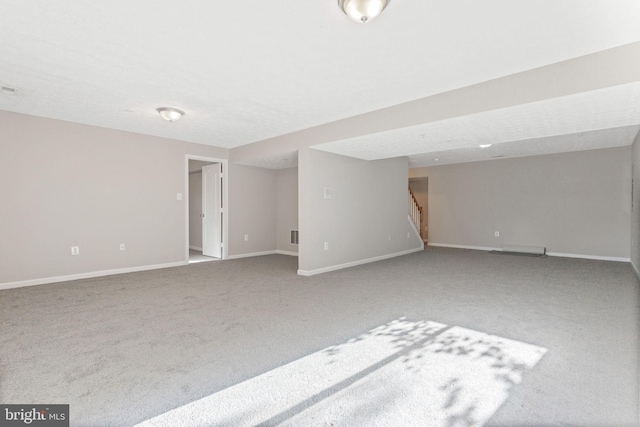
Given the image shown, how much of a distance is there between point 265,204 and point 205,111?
360 centimetres

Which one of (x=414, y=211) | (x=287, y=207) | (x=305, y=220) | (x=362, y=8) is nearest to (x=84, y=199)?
(x=305, y=220)

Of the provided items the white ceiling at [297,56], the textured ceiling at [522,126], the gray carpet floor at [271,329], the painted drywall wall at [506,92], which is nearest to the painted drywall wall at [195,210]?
the gray carpet floor at [271,329]

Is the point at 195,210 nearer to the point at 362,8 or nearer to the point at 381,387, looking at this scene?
the point at 362,8

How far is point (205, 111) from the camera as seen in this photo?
13.7ft

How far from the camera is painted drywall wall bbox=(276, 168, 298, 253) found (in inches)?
291

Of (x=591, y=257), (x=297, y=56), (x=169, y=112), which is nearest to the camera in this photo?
(x=297, y=56)

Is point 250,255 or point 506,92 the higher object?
point 506,92

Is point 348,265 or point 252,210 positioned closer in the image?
point 348,265

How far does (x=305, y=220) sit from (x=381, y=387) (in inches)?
134

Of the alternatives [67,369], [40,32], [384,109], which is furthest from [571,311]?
[40,32]

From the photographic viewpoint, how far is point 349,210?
19.4 feet

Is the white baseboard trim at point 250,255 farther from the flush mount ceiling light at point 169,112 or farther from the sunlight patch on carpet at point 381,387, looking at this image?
the sunlight patch on carpet at point 381,387

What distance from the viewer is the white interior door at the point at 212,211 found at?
6.76 metres

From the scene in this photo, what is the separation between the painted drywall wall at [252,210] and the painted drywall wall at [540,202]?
4.79m
